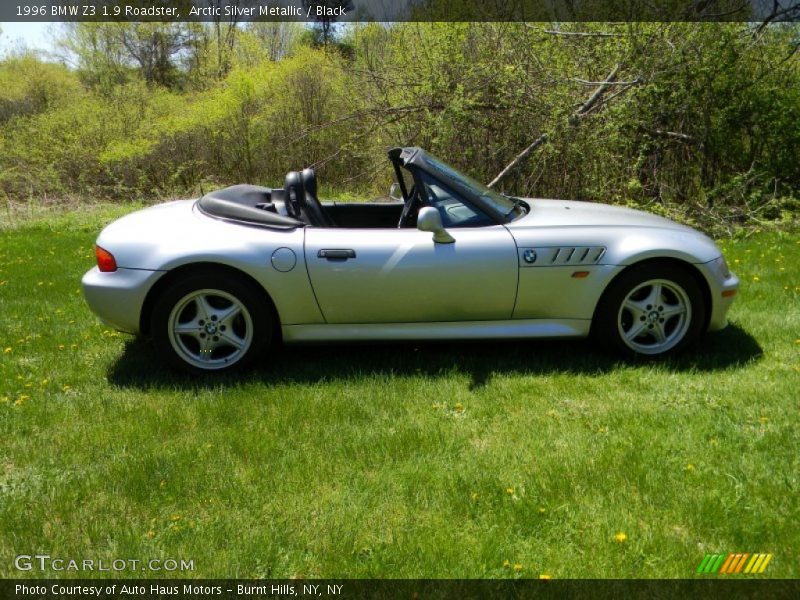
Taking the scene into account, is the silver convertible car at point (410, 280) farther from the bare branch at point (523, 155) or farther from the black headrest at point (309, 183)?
the bare branch at point (523, 155)

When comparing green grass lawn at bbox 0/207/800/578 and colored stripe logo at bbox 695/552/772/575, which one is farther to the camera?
green grass lawn at bbox 0/207/800/578

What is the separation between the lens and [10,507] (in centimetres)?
301

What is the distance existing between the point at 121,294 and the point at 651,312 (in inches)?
131

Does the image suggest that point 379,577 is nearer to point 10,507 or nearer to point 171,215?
point 10,507

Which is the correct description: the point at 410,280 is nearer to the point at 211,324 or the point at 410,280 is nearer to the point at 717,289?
the point at 211,324

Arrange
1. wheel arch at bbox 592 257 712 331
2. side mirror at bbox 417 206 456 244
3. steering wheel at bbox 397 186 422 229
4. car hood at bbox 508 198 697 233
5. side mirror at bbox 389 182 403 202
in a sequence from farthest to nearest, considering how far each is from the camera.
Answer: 1. side mirror at bbox 389 182 403 202
2. steering wheel at bbox 397 186 422 229
3. car hood at bbox 508 198 697 233
4. wheel arch at bbox 592 257 712 331
5. side mirror at bbox 417 206 456 244

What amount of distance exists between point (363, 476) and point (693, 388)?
2092 millimetres

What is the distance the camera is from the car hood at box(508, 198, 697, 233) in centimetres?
451

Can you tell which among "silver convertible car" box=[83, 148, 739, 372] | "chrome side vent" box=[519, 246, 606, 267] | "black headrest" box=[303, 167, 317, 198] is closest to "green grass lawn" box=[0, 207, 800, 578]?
"silver convertible car" box=[83, 148, 739, 372]

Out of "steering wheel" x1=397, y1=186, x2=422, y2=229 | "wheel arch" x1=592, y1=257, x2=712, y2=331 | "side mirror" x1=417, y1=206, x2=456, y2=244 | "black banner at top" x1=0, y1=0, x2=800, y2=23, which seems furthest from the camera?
"black banner at top" x1=0, y1=0, x2=800, y2=23

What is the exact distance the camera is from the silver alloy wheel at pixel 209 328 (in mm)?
4328

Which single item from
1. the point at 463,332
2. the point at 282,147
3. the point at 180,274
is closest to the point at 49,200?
the point at 282,147

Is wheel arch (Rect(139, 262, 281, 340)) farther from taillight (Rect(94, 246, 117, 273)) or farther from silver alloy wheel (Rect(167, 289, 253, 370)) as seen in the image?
taillight (Rect(94, 246, 117, 273))

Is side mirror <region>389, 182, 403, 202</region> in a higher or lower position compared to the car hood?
higher
